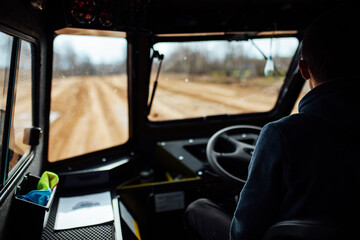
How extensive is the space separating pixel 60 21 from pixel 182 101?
1.66 meters

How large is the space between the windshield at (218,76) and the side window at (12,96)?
1.25 meters

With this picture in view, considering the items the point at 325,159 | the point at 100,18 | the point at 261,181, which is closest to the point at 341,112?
the point at 325,159

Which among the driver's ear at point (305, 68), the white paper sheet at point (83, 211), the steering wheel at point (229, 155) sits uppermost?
the driver's ear at point (305, 68)

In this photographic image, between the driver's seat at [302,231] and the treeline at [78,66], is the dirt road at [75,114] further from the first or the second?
the driver's seat at [302,231]

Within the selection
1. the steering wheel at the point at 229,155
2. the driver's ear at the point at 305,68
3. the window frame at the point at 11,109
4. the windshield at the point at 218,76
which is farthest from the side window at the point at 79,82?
the driver's ear at the point at 305,68

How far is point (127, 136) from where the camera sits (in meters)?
2.95

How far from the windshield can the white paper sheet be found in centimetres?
113

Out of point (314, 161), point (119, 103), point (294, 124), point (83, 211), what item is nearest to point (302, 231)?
point (314, 161)

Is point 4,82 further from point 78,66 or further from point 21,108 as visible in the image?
point 78,66

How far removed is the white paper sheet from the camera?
5.87 feet

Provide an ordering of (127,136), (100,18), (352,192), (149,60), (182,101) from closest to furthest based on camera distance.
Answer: (352,192), (100,18), (149,60), (127,136), (182,101)

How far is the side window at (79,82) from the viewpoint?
7.26 ft

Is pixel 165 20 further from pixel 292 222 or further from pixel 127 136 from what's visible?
pixel 292 222

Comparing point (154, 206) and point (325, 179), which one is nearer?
point (325, 179)
